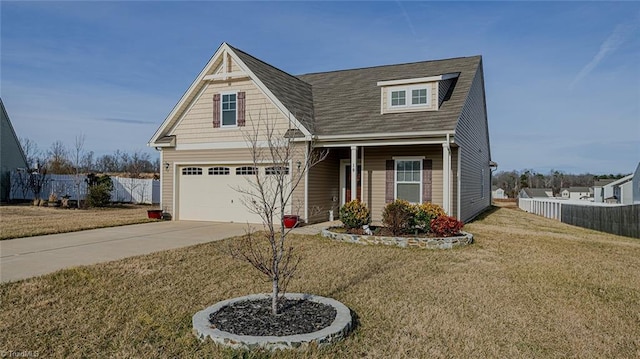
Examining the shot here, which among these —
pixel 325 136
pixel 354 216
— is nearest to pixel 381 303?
pixel 354 216

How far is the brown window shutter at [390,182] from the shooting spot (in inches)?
573

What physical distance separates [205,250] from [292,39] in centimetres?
1134

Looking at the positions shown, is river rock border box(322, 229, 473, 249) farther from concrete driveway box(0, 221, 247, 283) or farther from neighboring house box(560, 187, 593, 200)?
neighboring house box(560, 187, 593, 200)

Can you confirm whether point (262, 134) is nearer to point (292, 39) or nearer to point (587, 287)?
point (292, 39)

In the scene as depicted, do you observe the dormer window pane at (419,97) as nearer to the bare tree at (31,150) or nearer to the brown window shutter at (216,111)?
the brown window shutter at (216,111)

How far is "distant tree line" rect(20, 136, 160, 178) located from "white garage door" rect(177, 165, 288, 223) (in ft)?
32.9

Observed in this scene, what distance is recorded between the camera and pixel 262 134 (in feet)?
47.0

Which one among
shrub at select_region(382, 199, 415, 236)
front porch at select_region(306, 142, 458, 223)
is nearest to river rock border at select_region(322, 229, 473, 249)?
shrub at select_region(382, 199, 415, 236)

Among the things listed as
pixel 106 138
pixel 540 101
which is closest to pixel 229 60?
pixel 540 101

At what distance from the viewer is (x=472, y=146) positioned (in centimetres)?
1744

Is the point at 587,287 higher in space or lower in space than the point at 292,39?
lower

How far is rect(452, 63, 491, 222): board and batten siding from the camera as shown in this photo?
48.3 ft

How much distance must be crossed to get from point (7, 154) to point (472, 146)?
91.6 ft

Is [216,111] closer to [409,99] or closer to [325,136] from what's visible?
[325,136]
